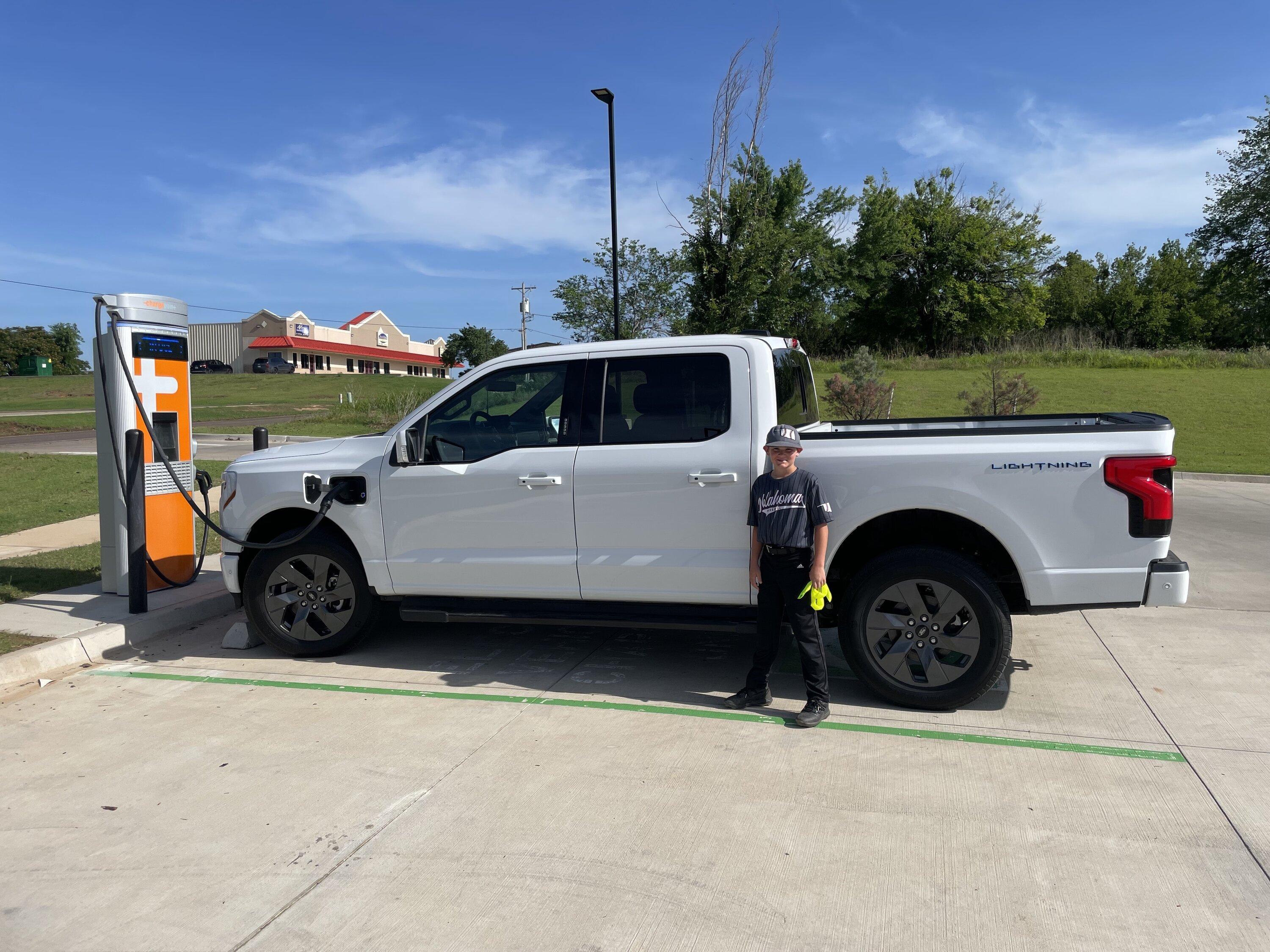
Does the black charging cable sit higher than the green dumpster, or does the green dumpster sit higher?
the green dumpster

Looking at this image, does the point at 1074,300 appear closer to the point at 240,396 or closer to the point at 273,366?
the point at 240,396

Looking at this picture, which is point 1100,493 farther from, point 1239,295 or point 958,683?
point 1239,295

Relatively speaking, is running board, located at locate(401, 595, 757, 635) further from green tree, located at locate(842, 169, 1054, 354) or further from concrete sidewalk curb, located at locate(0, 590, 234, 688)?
green tree, located at locate(842, 169, 1054, 354)

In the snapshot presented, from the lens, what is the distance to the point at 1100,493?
455cm

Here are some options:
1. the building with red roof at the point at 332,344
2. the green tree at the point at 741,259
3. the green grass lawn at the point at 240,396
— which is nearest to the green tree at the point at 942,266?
the green grass lawn at the point at 240,396

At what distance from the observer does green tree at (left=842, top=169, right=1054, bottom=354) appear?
2234 inches

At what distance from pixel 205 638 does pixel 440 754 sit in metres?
3.21

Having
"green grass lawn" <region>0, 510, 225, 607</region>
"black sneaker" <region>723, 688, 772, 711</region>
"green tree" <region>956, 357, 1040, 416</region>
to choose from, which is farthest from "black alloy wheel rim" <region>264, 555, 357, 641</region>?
"green tree" <region>956, 357, 1040, 416</region>

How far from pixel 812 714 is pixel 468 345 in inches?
4225

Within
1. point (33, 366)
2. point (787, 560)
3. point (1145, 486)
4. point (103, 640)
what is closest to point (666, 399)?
point (787, 560)

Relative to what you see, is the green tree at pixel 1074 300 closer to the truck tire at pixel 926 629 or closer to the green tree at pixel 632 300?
the green tree at pixel 632 300

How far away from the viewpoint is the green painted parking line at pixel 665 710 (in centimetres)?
444

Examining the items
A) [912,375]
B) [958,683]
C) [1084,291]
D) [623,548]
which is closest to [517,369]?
[623,548]

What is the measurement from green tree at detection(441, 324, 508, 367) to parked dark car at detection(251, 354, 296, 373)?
22854 mm
